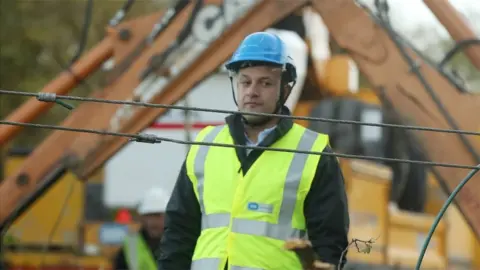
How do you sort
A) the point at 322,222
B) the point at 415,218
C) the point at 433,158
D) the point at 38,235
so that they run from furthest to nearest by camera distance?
the point at 38,235 < the point at 415,218 < the point at 433,158 < the point at 322,222

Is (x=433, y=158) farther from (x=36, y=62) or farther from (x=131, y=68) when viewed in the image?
(x=36, y=62)

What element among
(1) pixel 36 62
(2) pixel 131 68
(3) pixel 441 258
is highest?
(1) pixel 36 62

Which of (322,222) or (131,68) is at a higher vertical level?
(131,68)

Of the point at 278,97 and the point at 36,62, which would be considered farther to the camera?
the point at 36,62

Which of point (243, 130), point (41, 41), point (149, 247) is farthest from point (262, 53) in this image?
point (41, 41)

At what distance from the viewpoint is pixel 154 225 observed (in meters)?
9.06

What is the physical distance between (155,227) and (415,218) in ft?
11.5

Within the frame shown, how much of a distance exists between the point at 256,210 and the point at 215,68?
9.97 ft

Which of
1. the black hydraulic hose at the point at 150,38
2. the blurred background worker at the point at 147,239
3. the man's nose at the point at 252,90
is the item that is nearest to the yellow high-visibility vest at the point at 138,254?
the blurred background worker at the point at 147,239

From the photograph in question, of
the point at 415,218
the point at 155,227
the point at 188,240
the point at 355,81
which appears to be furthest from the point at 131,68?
the point at 355,81

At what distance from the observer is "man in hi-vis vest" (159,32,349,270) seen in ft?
16.8

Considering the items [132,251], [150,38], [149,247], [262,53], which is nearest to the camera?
[262,53]

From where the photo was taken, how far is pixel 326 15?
7.54m

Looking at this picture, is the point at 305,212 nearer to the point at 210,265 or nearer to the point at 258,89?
the point at 210,265
